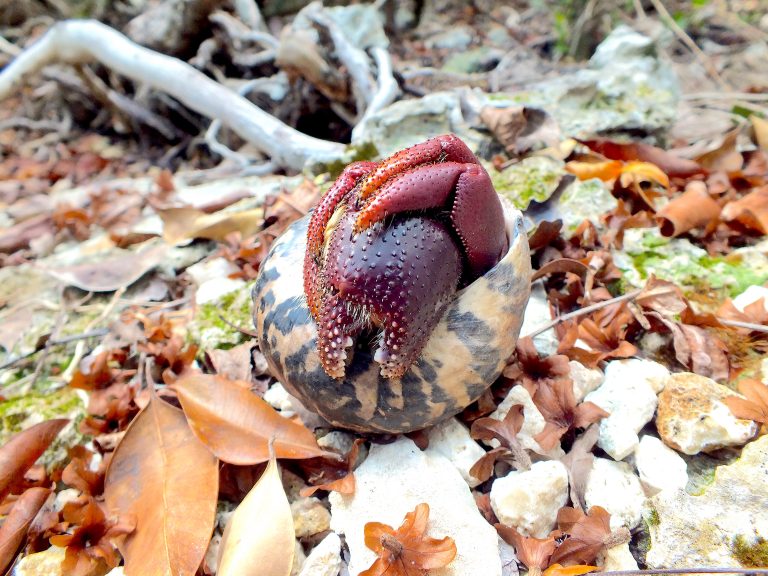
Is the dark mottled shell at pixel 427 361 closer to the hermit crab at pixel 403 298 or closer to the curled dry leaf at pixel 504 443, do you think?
the hermit crab at pixel 403 298

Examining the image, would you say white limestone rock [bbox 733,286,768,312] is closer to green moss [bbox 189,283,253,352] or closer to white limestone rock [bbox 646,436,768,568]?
white limestone rock [bbox 646,436,768,568]

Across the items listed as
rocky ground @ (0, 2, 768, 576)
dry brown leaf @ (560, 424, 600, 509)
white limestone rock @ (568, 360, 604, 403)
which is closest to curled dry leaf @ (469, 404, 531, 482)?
rocky ground @ (0, 2, 768, 576)

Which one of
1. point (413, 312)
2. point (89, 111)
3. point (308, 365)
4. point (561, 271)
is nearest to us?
point (413, 312)

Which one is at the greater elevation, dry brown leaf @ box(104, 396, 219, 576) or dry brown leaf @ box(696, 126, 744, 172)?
dry brown leaf @ box(104, 396, 219, 576)

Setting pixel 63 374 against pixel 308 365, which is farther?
pixel 63 374

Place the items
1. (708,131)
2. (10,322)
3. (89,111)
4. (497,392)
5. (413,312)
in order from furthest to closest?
(89,111)
(708,131)
(10,322)
(497,392)
(413,312)

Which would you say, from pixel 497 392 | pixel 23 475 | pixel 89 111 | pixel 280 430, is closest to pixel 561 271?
pixel 497 392

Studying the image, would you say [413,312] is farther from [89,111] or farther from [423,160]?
[89,111]
